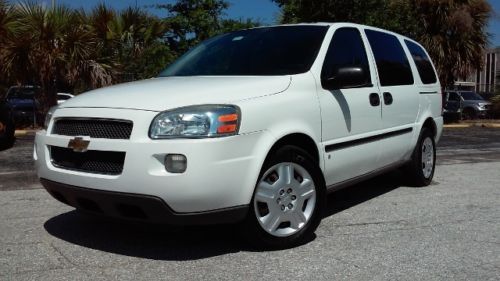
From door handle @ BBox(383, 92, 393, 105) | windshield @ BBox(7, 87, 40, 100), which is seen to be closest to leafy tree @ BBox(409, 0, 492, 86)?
windshield @ BBox(7, 87, 40, 100)

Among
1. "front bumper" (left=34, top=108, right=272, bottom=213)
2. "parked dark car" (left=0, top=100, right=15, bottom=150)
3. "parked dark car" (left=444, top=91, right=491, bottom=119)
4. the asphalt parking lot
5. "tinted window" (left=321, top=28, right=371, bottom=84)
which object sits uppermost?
"tinted window" (left=321, top=28, right=371, bottom=84)

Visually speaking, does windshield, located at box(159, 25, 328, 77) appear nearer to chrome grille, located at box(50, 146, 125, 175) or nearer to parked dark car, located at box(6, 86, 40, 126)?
chrome grille, located at box(50, 146, 125, 175)

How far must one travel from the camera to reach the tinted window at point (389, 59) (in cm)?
555

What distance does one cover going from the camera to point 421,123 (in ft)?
20.5

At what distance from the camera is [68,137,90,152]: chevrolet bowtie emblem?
378 centimetres

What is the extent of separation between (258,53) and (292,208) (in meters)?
1.42

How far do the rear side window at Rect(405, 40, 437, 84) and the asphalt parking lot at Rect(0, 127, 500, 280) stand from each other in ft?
4.51

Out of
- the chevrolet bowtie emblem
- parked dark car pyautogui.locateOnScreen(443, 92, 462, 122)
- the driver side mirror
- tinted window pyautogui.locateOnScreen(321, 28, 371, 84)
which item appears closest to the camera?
the chevrolet bowtie emblem

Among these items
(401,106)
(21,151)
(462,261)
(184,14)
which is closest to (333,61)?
(401,106)

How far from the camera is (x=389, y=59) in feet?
19.0

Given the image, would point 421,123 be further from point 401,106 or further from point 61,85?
point 61,85

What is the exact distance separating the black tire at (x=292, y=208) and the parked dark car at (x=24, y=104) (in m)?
11.4

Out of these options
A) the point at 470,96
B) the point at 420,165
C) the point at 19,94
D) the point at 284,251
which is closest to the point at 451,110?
the point at 470,96

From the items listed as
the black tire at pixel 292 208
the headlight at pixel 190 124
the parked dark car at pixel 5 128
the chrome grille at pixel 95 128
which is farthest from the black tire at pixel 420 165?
the parked dark car at pixel 5 128
